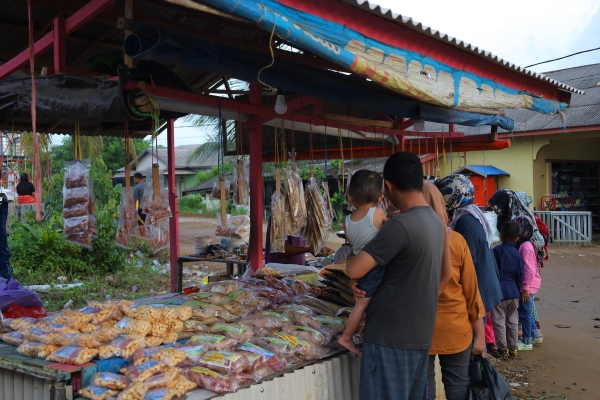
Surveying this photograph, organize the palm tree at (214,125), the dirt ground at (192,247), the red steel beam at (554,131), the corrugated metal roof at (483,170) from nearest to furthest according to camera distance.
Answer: the palm tree at (214,125) → the dirt ground at (192,247) → the red steel beam at (554,131) → the corrugated metal roof at (483,170)

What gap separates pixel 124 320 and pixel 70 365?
0.43 meters

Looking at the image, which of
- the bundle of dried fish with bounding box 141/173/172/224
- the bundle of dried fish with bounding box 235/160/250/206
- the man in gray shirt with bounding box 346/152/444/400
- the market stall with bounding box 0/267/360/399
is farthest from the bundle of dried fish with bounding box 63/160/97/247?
the man in gray shirt with bounding box 346/152/444/400

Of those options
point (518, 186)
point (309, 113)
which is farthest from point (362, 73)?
point (518, 186)

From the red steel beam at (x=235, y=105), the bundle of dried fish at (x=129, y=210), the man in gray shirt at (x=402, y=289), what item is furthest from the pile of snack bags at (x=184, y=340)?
the red steel beam at (x=235, y=105)

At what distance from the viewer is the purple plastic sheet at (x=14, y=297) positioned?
3330 millimetres

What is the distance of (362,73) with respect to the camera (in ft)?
8.46

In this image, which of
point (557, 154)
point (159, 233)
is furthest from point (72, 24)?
point (557, 154)

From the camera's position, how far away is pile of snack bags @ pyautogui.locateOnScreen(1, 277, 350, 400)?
2.18 meters

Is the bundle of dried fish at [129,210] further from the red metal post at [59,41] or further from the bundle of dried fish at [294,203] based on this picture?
the bundle of dried fish at [294,203]

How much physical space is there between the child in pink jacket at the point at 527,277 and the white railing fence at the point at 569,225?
10036mm

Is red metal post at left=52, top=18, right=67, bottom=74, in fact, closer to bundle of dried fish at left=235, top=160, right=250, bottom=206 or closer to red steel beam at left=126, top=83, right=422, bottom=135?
red steel beam at left=126, top=83, right=422, bottom=135

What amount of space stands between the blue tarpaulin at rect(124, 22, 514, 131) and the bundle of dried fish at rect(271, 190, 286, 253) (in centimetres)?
84

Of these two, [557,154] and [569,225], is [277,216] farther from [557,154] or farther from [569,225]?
[557,154]

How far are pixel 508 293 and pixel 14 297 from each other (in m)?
4.48
